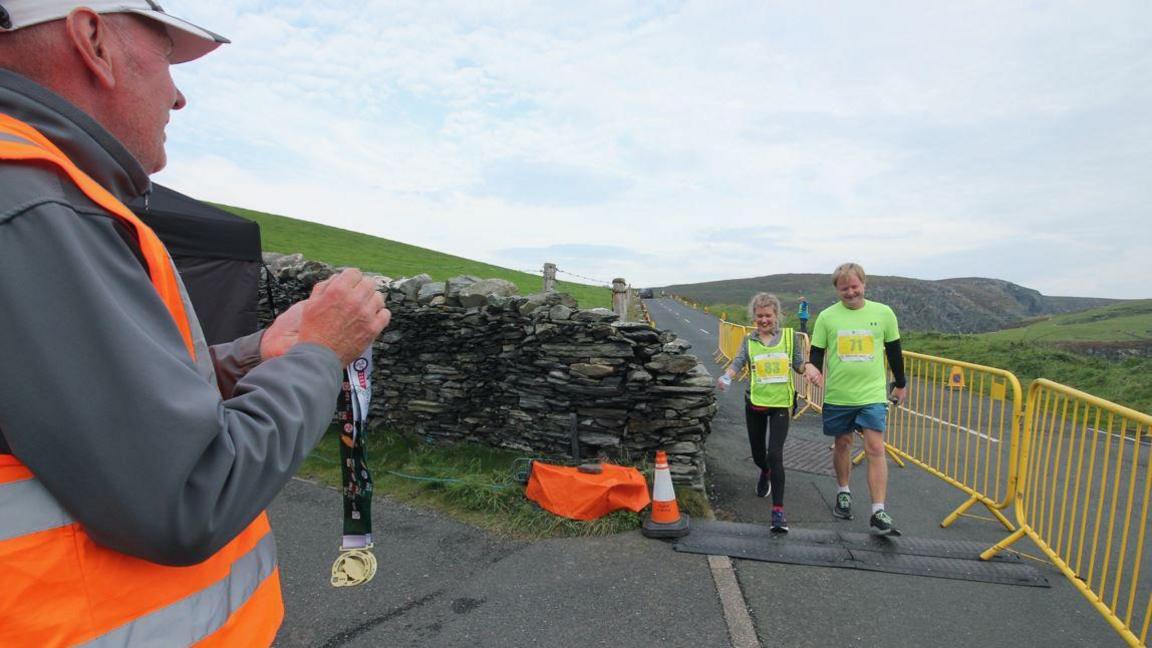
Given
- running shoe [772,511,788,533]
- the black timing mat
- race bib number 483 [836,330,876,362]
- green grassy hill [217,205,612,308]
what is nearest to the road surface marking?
the black timing mat

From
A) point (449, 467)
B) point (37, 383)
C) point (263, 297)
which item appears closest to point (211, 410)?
point (37, 383)

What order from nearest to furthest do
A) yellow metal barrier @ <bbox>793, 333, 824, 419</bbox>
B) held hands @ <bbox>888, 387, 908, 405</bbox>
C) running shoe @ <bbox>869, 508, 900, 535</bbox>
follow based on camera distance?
A: running shoe @ <bbox>869, 508, 900, 535</bbox>, held hands @ <bbox>888, 387, 908, 405</bbox>, yellow metal barrier @ <bbox>793, 333, 824, 419</bbox>

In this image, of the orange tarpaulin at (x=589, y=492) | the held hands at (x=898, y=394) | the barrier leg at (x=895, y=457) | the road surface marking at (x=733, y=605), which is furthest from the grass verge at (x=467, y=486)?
the barrier leg at (x=895, y=457)

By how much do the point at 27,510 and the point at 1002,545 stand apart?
564 cm

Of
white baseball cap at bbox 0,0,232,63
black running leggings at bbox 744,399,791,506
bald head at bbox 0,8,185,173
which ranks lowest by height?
black running leggings at bbox 744,399,791,506

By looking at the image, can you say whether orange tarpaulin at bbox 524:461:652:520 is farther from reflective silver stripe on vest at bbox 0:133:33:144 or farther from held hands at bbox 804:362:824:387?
reflective silver stripe on vest at bbox 0:133:33:144

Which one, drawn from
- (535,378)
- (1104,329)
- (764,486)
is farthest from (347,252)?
(1104,329)

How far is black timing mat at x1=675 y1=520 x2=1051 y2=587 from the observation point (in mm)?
4355

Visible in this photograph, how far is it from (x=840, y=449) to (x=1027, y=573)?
5.19 ft

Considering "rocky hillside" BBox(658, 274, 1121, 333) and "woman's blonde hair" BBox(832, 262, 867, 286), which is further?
"rocky hillside" BBox(658, 274, 1121, 333)

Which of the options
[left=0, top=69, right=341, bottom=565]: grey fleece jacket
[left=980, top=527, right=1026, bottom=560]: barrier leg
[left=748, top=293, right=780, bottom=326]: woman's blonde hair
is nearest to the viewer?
[left=0, top=69, right=341, bottom=565]: grey fleece jacket

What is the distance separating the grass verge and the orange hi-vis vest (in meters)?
4.20

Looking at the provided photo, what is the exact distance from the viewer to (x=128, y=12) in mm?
1049

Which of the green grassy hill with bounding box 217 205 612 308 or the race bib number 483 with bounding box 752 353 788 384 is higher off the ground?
the green grassy hill with bounding box 217 205 612 308
